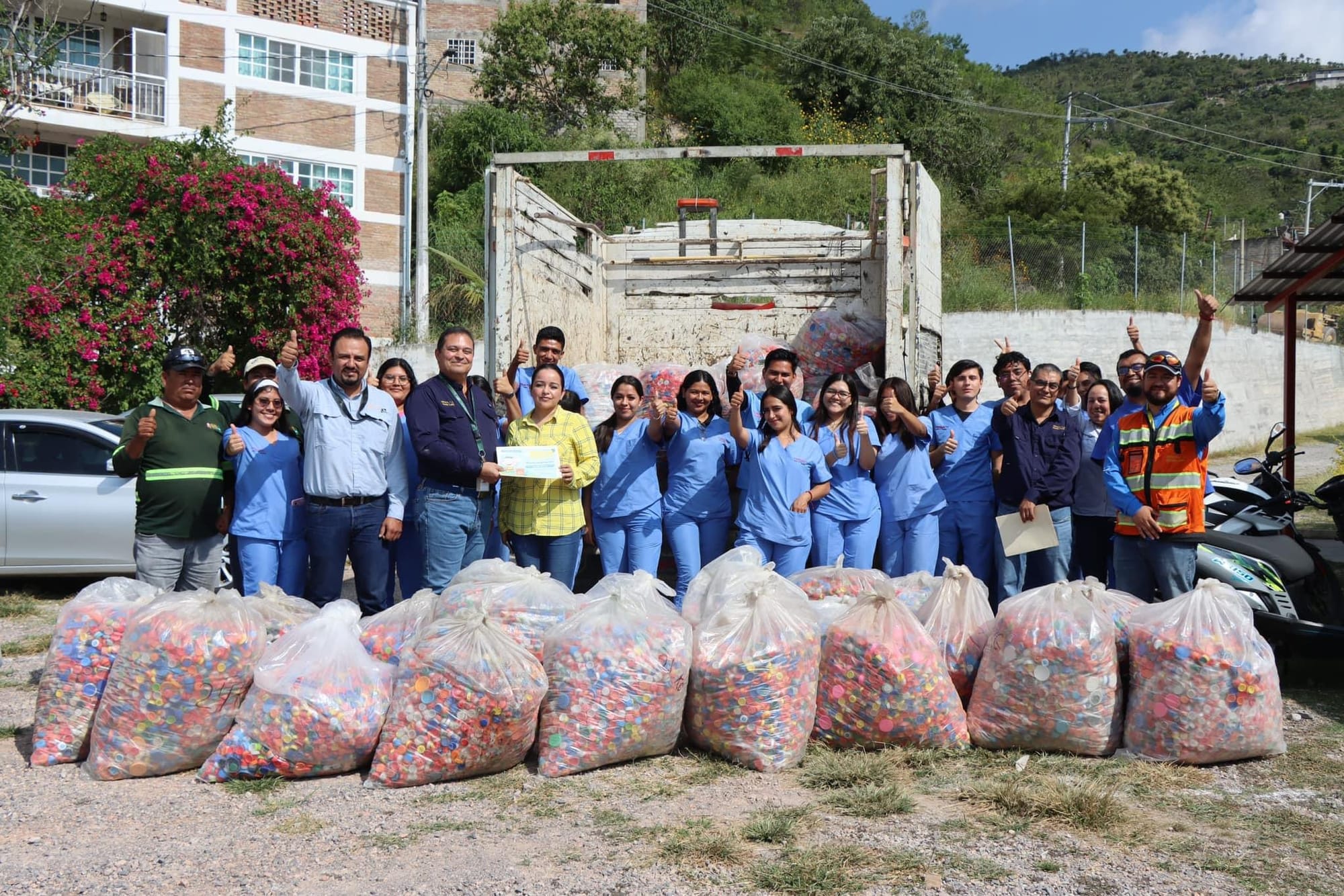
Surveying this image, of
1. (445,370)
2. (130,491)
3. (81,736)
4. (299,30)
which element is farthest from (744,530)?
(299,30)

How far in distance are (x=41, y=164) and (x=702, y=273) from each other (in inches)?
736

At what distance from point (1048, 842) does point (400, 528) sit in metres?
2.66

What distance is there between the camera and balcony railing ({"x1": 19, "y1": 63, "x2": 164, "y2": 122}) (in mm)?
20953

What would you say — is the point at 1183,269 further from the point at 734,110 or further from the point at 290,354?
the point at 290,354

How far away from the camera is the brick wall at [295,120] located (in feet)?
72.3

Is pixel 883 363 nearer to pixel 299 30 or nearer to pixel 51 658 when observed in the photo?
pixel 51 658

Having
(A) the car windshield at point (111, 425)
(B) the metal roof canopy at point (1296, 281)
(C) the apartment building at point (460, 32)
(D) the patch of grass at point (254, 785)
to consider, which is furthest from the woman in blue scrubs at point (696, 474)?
(C) the apartment building at point (460, 32)


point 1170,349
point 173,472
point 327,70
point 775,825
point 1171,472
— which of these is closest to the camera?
point 775,825

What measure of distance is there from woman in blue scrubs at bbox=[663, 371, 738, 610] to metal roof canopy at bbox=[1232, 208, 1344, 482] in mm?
3772

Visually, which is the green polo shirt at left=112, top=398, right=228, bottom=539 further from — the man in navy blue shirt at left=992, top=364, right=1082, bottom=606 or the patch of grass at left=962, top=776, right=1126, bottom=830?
the man in navy blue shirt at left=992, top=364, right=1082, bottom=606

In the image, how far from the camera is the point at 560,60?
2709 centimetres

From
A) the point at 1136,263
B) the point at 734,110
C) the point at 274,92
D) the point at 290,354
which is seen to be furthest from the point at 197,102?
the point at 290,354

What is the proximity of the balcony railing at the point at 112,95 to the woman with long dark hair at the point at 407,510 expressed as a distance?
61.9 feet

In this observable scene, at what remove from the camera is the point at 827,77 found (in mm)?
30375
